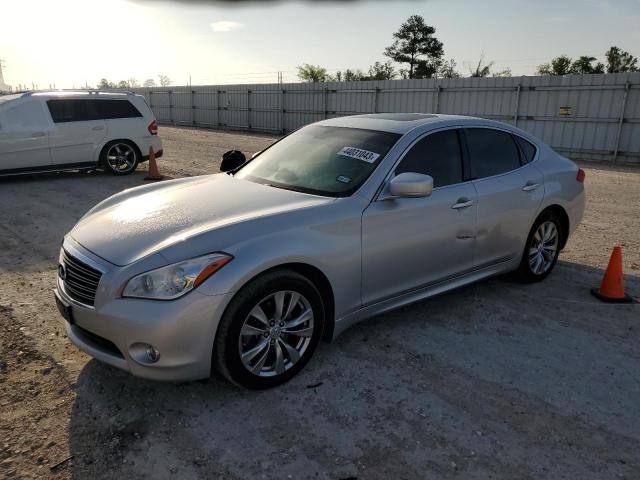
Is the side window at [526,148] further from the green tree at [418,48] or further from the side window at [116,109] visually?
the green tree at [418,48]

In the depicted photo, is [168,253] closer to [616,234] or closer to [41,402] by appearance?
[41,402]

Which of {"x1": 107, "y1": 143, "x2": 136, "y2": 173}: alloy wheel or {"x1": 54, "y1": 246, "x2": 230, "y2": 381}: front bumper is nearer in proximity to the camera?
{"x1": 54, "y1": 246, "x2": 230, "y2": 381}: front bumper

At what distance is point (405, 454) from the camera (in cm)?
271

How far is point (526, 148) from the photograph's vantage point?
505cm

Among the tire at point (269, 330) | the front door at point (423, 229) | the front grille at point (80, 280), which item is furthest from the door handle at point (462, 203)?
the front grille at point (80, 280)

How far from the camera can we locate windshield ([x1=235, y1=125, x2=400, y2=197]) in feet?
12.4

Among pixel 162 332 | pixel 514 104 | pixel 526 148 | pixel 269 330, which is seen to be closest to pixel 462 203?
pixel 526 148

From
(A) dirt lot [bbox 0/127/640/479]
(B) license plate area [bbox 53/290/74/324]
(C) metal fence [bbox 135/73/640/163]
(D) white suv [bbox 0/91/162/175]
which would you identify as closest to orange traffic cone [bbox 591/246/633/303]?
(A) dirt lot [bbox 0/127/640/479]

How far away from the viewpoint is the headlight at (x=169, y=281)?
2.84 meters

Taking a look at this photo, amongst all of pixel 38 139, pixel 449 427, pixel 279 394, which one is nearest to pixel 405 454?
pixel 449 427

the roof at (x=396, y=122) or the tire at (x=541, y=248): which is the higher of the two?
the roof at (x=396, y=122)

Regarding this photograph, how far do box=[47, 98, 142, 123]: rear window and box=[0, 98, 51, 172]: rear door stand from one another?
9.1 inches

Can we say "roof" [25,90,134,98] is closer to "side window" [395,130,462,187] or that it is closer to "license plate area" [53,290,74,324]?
"license plate area" [53,290,74,324]

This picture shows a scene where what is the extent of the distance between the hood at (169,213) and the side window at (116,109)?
767 cm
